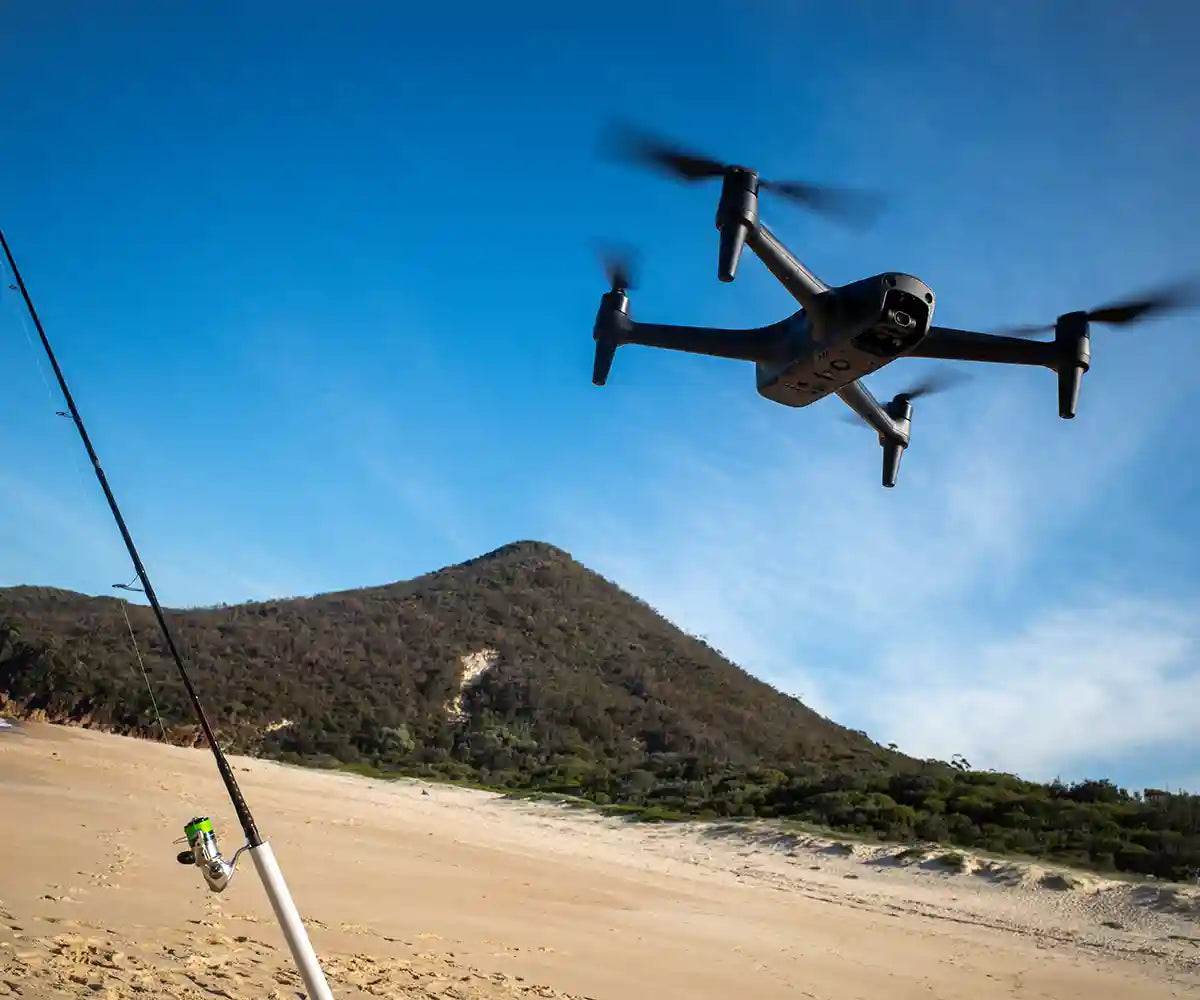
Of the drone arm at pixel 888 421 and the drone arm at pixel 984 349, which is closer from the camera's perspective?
the drone arm at pixel 984 349

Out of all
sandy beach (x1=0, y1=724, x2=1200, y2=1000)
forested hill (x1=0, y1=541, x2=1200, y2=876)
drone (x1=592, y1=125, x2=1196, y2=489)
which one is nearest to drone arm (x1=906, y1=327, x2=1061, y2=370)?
drone (x1=592, y1=125, x2=1196, y2=489)

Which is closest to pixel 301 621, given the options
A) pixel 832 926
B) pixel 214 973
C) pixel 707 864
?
pixel 707 864

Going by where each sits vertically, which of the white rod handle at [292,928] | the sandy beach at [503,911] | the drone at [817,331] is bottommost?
the sandy beach at [503,911]

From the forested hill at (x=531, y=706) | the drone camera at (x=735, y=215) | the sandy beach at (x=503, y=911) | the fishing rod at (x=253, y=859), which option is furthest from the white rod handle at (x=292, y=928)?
the forested hill at (x=531, y=706)

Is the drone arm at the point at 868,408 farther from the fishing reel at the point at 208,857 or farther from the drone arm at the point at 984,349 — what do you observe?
the fishing reel at the point at 208,857

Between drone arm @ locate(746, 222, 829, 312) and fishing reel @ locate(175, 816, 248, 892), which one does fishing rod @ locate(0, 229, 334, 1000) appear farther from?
drone arm @ locate(746, 222, 829, 312)

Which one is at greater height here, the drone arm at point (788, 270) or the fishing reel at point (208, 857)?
the drone arm at point (788, 270)
